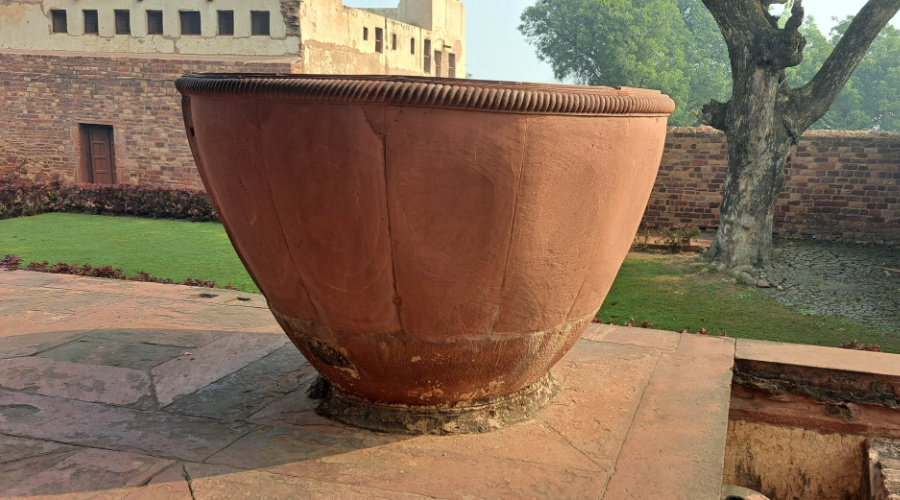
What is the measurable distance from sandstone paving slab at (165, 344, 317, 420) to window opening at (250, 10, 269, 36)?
10877 mm

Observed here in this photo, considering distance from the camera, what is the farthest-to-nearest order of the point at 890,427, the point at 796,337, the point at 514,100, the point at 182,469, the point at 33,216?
the point at 33,216
the point at 796,337
the point at 890,427
the point at 182,469
the point at 514,100

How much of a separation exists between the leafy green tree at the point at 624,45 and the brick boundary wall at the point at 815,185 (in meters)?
18.3

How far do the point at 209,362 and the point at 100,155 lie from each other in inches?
502

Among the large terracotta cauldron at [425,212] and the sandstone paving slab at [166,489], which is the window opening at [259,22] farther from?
the sandstone paving slab at [166,489]

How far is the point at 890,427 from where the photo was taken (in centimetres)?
310

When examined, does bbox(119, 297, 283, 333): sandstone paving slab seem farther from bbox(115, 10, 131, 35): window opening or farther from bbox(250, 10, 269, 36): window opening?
bbox(115, 10, 131, 35): window opening

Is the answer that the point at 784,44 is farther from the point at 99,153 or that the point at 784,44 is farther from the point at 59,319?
the point at 99,153

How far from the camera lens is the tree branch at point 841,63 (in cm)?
723

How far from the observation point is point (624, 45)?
93.8ft

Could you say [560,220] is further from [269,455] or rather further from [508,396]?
[269,455]

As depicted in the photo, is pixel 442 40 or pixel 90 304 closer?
pixel 90 304

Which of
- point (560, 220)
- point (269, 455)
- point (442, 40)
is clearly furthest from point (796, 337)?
point (442, 40)

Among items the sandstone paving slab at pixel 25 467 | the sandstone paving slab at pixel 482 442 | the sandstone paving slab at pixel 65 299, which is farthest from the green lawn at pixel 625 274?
the sandstone paving slab at pixel 25 467

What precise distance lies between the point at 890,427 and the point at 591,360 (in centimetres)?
127
